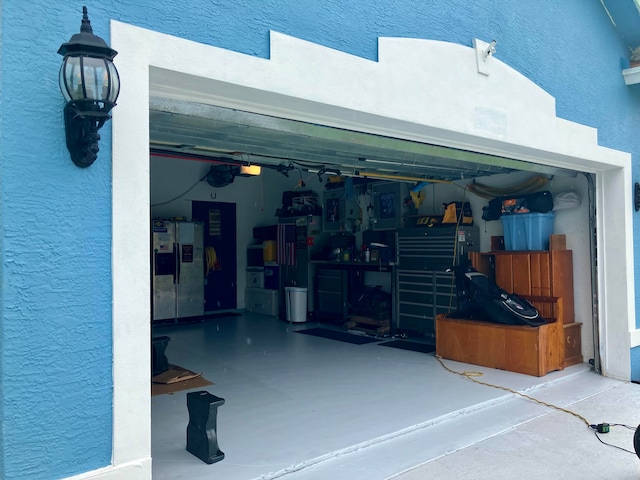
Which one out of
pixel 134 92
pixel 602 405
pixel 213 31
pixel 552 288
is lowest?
pixel 602 405

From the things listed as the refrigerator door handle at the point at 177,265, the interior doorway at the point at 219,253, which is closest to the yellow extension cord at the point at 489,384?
the refrigerator door handle at the point at 177,265

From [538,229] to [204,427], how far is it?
4.72 m

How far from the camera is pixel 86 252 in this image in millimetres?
2320

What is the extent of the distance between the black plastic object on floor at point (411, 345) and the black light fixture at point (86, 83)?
5.79 metres

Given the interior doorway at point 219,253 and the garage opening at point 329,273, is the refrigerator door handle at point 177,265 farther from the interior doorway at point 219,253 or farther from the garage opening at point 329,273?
the interior doorway at point 219,253

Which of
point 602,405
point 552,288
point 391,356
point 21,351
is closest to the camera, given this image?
point 21,351

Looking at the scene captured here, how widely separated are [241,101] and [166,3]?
659mm

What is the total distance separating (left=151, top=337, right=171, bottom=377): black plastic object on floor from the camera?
5.57 metres

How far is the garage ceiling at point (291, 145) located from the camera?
3.29m

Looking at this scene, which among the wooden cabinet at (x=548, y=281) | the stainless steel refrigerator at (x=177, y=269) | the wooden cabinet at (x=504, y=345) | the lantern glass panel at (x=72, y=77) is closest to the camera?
the lantern glass panel at (x=72, y=77)

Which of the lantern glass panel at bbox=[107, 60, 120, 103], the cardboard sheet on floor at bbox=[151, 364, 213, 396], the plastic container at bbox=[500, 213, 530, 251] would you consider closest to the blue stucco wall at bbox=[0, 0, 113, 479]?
the lantern glass panel at bbox=[107, 60, 120, 103]

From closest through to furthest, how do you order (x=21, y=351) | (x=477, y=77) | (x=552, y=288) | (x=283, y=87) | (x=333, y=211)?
1. (x=21, y=351)
2. (x=283, y=87)
3. (x=477, y=77)
4. (x=552, y=288)
5. (x=333, y=211)

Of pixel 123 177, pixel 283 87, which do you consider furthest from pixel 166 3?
pixel 123 177

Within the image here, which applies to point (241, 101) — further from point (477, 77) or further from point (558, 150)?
point (558, 150)
